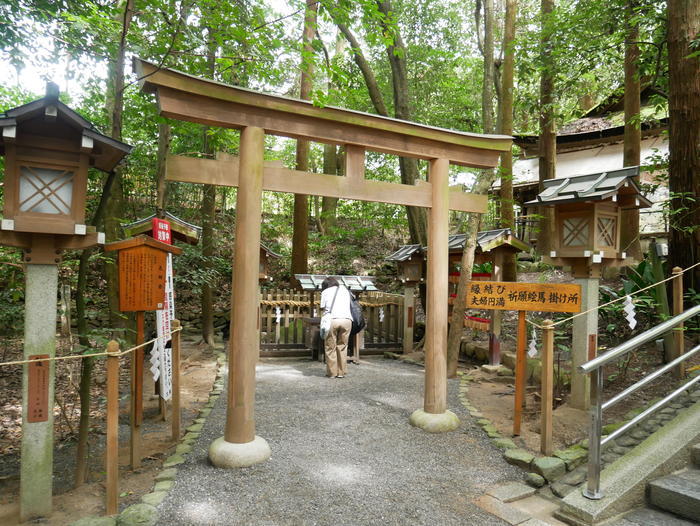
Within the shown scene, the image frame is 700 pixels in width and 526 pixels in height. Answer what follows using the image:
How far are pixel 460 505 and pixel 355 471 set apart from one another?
3.16 ft

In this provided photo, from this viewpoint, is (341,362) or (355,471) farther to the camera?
(341,362)

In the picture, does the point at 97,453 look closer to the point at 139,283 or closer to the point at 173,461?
the point at 173,461

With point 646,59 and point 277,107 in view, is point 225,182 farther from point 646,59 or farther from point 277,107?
point 646,59

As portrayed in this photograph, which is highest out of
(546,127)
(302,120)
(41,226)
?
(546,127)

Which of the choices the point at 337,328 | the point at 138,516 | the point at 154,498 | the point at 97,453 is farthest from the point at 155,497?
the point at 337,328

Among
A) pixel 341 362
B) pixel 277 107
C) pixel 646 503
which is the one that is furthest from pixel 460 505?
pixel 341 362

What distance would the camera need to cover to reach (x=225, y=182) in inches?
157

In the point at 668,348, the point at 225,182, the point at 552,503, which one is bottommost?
the point at 552,503

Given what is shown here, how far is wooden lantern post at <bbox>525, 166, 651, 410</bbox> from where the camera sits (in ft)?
16.3

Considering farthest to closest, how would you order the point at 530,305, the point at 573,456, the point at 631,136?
the point at 631,136 < the point at 530,305 < the point at 573,456

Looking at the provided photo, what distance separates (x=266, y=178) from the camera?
4207mm

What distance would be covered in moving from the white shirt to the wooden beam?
3119 millimetres

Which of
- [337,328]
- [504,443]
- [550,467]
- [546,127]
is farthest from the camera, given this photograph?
[546,127]

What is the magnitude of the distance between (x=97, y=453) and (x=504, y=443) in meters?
4.35
